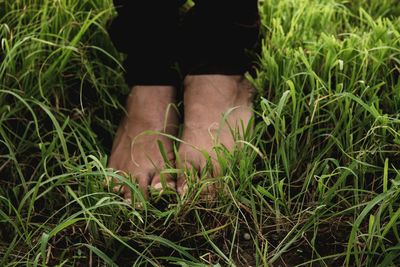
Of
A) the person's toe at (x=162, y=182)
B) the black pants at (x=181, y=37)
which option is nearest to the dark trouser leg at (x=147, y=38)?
the black pants at (x=181, y=37)

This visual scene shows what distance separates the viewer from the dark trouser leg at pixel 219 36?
1478 mm

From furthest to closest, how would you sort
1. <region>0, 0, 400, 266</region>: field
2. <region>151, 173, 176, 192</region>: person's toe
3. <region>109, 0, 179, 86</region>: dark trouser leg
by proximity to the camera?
1. <region>109, 0, 179, 86</region>: dark trouser leg
2. <region>151, 173, 176, 192</region>: person's toe
3. <region>0, 0, 400, 266</region>: field

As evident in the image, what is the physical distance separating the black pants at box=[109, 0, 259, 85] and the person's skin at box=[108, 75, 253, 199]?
0.13ft

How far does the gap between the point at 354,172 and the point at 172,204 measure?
40cm

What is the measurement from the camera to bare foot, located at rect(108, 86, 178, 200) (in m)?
1.38

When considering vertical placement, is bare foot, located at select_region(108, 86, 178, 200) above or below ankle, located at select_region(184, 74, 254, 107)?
below

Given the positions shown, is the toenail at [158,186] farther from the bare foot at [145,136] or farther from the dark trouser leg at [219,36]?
the dark trouser leg at [219,36]

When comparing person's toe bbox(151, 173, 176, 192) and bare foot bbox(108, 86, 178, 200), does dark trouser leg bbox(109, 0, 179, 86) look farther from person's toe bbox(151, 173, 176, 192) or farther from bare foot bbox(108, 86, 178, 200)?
person's toe bbox(151, 173, 176, 192)

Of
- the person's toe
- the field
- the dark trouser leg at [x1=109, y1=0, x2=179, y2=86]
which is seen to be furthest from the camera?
the dark trouser leg at [x1=109, y1=0, x2=179, y2=86]

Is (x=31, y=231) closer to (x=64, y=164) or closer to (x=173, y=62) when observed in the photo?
(x=64, y=164)

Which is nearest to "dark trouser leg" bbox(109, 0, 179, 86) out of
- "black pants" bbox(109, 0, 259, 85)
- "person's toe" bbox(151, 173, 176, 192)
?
"black pants" bbox(109, 0, 259, 85)

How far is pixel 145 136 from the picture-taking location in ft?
4.84

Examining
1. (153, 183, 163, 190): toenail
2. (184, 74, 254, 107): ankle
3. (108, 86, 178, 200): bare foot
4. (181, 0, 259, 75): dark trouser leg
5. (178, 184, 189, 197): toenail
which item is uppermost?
(181, 0, 259, 75): dark trouser leg

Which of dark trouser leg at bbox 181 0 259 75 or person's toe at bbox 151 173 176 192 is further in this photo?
dark trouser leg at bbox 181 0 259 75
